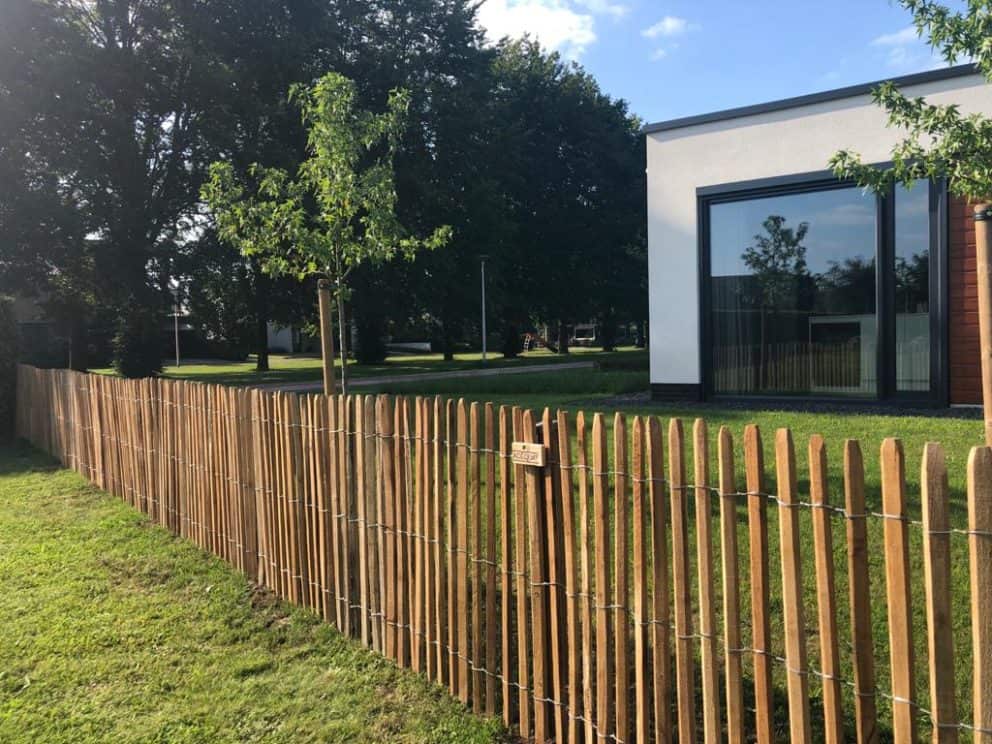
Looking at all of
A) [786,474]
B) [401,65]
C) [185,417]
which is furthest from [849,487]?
[401,65]

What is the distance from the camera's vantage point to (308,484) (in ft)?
16.5

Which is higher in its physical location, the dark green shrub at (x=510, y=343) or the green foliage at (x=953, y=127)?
the green foliage at (x=953, y=127)

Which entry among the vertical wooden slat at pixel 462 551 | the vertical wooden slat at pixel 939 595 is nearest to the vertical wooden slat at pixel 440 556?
the vertical wooden slat at pixel 462 551

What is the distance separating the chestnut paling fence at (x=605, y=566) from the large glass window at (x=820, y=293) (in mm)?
6113

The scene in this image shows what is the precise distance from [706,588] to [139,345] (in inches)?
990

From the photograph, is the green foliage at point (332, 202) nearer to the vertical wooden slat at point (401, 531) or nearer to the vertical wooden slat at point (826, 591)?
the vertical wooden slat at point (401, 531)

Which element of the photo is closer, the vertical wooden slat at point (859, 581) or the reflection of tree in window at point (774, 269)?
the vertical wooden slat at point (859, 581)

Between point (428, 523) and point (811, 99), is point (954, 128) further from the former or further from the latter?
point (811, 99)

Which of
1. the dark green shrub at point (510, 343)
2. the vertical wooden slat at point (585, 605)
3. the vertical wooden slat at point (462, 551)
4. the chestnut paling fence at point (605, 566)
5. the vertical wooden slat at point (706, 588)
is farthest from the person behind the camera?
the dark green shrub at point (510, 343)

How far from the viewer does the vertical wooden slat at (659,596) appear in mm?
2920

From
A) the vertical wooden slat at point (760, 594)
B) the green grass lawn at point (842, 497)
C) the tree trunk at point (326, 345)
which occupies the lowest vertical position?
the green grass lawn at point (842, 497)

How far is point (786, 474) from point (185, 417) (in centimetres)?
536

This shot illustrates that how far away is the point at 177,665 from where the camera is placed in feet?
14.5

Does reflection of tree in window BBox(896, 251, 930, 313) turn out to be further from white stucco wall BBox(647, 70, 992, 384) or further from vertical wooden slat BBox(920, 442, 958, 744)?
vertical wooden slat BBox(920, 442, 958, 744)
